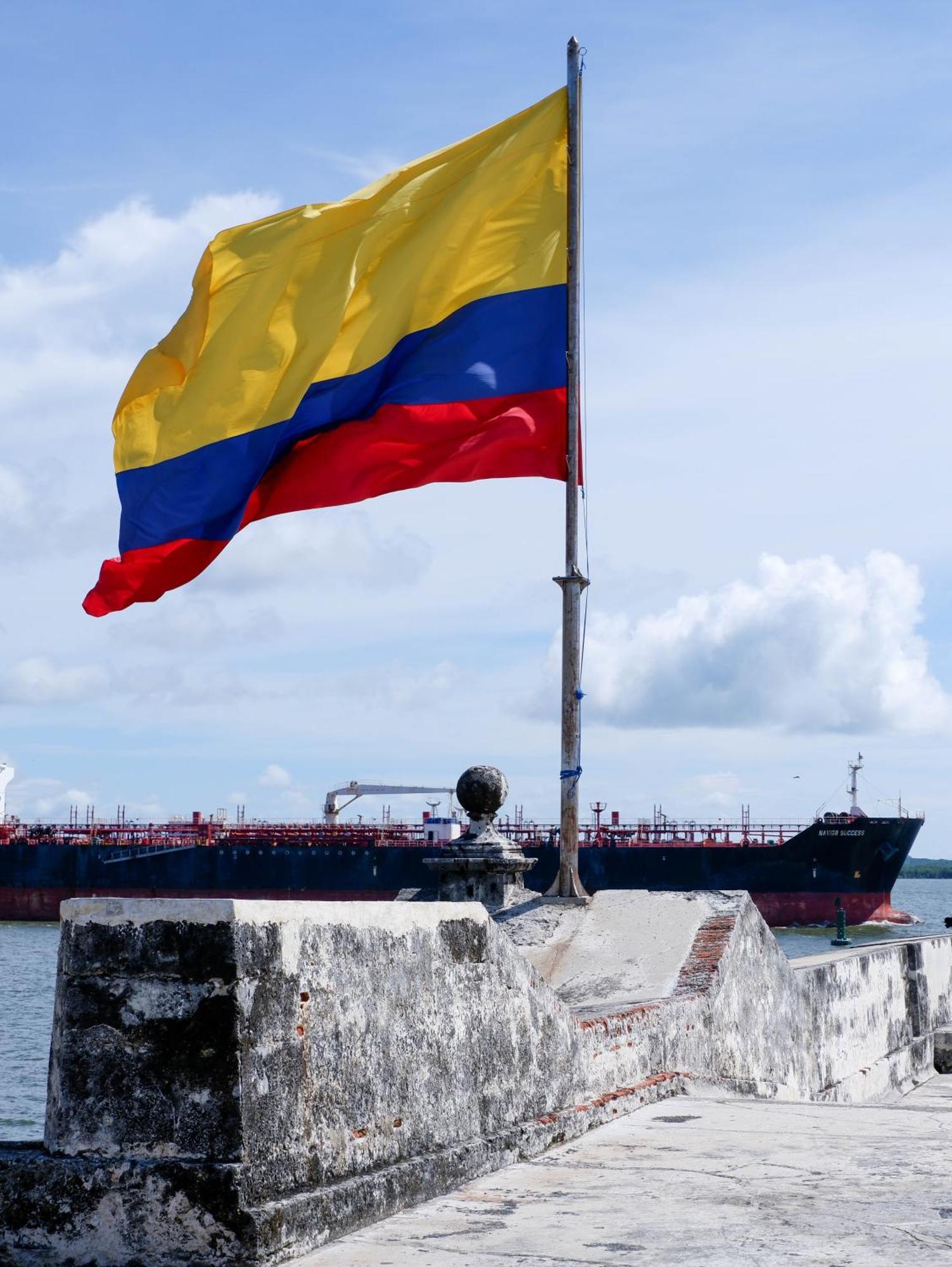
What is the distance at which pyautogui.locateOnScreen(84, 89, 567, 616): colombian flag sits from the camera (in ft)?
23.6

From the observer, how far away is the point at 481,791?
6945 millimetres

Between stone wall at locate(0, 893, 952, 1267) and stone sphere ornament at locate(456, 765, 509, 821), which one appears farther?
stone sphere ornament at locate(456, 765, 509, 821)

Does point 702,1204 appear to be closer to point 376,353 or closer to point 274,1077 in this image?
point 274,1077

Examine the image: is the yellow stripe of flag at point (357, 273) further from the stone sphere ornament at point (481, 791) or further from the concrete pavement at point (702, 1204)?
the concrete pavement at point (702, 1204)

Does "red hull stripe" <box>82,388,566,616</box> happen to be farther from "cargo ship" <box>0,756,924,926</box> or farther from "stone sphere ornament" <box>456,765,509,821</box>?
"cargo ship" <box>0,756,924,926</box>

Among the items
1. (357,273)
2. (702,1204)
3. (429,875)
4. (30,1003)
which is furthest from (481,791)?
(429,875)

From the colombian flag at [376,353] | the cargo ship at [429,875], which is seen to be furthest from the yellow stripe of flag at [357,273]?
the cargo ship at [429,875]

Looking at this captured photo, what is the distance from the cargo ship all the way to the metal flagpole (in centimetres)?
3568

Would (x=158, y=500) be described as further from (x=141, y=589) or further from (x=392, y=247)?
(x=392, y=247)

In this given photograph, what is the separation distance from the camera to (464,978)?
11.7 feet

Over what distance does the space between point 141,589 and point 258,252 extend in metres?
1.80

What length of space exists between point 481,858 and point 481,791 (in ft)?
1.03

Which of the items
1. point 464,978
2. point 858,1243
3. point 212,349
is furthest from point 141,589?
point 858,1243

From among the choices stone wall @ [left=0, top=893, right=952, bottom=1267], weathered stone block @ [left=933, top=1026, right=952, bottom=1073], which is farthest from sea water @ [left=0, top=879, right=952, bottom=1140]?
stone wall @ [left=0, top=893, right=952, bottom=1267]
